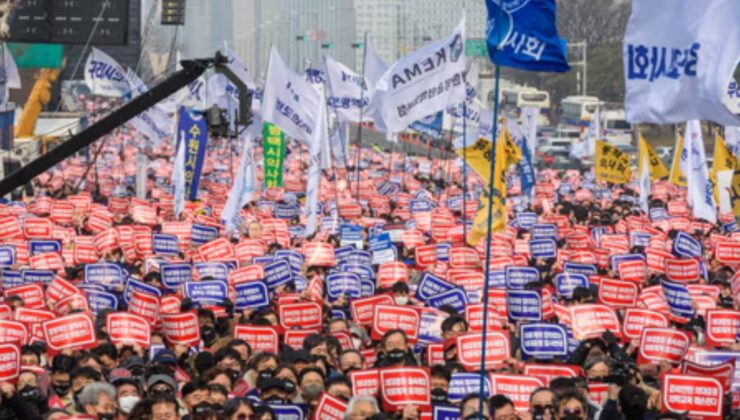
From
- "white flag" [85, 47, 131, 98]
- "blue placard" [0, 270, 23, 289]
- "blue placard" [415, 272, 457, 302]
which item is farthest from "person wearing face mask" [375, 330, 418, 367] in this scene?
"white flag" [85, 47, 131, 98]

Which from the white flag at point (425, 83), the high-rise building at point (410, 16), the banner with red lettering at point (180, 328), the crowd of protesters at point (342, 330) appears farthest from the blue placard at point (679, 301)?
the high-rise building at point (410, 16)

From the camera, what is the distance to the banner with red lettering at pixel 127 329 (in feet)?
50.8

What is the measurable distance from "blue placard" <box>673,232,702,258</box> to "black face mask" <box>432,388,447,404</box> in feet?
32.4

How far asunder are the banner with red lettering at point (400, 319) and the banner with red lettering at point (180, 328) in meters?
1.53

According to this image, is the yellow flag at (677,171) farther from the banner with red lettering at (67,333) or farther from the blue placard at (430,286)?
the banner with red lettering at (67,333)

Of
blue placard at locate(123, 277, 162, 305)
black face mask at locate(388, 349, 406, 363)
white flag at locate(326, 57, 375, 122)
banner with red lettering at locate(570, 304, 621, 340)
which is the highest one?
white flag at locate(326, 57, 375, 122)

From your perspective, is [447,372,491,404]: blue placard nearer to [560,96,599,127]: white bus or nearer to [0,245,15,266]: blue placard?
[0,245,15,266]: blue placard

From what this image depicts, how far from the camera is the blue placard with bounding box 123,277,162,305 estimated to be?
17.9 m

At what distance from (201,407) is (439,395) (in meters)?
2.02

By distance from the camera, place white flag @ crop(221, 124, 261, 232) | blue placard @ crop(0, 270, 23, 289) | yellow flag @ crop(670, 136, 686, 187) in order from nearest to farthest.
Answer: blue placard @ crop(0, 270, 23, 289) < white flag @ crop(221, 124, 261, 232) < yellow flag @ crop(670, 136, 686, 187)

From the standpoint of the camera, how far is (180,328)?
1606cm

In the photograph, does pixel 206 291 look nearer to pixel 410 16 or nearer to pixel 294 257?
pixel 294 257

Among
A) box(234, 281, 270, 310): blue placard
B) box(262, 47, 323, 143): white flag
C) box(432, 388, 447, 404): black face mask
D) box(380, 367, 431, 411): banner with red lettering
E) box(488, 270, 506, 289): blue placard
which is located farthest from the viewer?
box(262, 47, 323, 143): white flag

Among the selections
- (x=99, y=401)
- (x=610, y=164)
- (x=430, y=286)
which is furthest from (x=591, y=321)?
(x=610, y=164)
